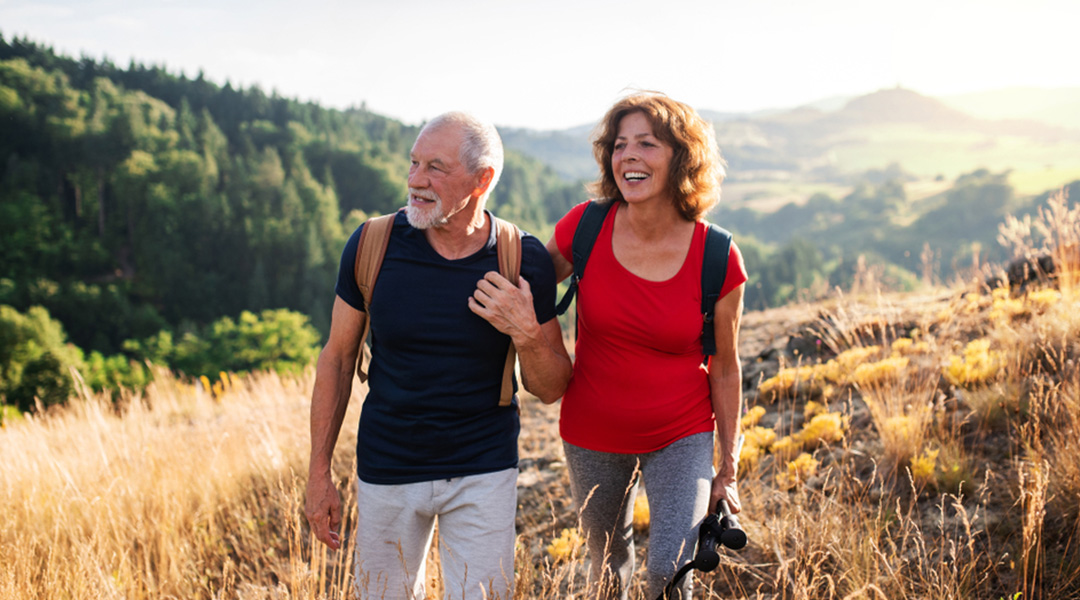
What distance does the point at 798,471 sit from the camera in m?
3.26

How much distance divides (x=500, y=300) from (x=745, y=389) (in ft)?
13.7

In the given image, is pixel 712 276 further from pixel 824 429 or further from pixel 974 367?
pixel 974 367

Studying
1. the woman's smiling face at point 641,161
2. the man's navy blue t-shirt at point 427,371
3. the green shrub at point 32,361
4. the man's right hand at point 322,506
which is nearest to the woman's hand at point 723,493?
the man's navy blue t-shirt at point 427,371

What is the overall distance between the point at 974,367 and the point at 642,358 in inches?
116

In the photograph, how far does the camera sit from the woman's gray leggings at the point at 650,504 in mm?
2176

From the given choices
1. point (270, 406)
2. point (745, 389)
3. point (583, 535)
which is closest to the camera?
point (583, 535)

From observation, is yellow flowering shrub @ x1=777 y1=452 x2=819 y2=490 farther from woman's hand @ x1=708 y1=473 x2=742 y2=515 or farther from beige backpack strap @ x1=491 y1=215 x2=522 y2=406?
beige backpack strap @ x1=491 y1=215 x2=522 y2=406

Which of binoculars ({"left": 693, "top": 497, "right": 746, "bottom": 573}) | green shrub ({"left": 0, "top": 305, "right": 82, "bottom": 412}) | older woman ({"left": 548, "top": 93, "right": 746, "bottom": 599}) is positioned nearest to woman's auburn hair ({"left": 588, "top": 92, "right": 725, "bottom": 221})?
older woman ({"left": 548, "top": 93, "right": 746, "bottom": 599})

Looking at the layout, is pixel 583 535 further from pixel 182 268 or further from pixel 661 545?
pixel 182 268

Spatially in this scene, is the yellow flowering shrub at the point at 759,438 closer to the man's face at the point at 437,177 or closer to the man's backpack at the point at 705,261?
the man's backpack at the point at 705,261

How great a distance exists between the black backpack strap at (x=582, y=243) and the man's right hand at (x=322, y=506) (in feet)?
3.26

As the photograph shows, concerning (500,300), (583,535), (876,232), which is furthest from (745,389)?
(876,232)

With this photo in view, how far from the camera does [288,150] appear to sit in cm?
8900

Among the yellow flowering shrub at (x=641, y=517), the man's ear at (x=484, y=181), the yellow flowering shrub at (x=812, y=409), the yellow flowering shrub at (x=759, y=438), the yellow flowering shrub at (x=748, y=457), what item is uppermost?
the man's ear at (x=484, y=181)
